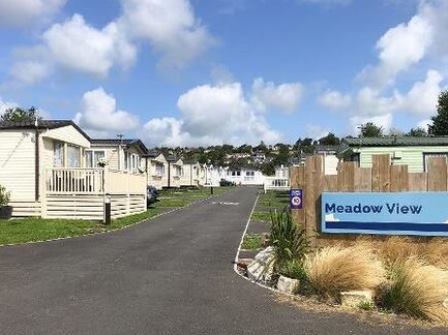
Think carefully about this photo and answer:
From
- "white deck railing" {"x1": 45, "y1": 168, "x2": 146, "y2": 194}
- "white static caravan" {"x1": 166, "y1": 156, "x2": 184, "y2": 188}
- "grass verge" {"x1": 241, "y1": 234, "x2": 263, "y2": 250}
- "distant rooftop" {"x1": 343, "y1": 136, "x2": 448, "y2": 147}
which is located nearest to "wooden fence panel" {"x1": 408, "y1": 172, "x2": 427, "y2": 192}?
"grass verge" {"x1": 241, "y1": 234, "x2": 263, "y2": 250}

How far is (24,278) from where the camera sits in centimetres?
1072

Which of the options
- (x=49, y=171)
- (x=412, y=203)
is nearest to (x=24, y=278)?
(x=412, y=203)

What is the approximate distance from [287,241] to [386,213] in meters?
1.99

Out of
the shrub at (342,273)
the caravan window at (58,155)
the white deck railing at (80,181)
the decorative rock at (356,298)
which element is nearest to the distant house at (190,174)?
the caravan window at (58,155)

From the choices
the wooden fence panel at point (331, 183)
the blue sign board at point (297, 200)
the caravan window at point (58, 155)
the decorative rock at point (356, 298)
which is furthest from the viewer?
the caravan window at point (58, 155)

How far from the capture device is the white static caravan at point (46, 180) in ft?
75.1

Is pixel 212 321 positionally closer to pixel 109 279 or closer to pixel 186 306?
pixel 186 306

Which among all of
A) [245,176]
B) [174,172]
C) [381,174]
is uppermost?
[174,172]

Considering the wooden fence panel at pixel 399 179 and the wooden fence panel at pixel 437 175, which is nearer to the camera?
the wooden fence panel at pixel 437 175

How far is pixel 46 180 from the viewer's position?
914 inches

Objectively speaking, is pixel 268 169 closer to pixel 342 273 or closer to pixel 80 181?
pixel 80 181

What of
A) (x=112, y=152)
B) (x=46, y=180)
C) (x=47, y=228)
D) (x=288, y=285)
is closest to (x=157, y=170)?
(x=112, y=152)

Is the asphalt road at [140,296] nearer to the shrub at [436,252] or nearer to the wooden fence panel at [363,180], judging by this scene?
the wooden fence panel at [363,180]

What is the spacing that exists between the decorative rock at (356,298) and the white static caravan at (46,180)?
1575 cm
